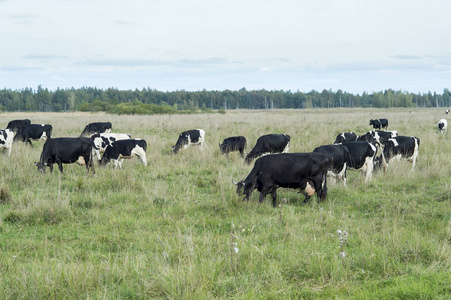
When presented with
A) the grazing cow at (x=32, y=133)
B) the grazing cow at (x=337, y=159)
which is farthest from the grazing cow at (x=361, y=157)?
the grazing cow at (x=32, y=133)

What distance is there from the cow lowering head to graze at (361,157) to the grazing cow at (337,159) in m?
0.70

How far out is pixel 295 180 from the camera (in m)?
9.53

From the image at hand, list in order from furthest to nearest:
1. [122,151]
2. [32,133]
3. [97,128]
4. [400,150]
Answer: [97,128] → [32,133] → [122,151] → [400,150]

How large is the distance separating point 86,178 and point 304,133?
51.7 ft

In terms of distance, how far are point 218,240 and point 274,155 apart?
151 inches

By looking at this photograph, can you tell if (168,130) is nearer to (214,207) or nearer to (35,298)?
(214,207)

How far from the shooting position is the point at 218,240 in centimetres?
649

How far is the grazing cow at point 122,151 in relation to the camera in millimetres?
15320

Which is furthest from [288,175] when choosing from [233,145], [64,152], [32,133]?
[32,133]

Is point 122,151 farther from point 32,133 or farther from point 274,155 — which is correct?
point 32,133

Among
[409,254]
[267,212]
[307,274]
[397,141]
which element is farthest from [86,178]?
[397,141]

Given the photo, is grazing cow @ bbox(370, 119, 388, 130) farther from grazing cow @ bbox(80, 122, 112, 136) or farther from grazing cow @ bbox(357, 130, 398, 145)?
grazing cow @ bbox(80, 122, 112, 136)

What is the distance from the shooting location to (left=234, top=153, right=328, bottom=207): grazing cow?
950cm

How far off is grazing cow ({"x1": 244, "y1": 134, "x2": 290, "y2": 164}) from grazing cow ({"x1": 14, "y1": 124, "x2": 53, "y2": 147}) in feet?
41.6
